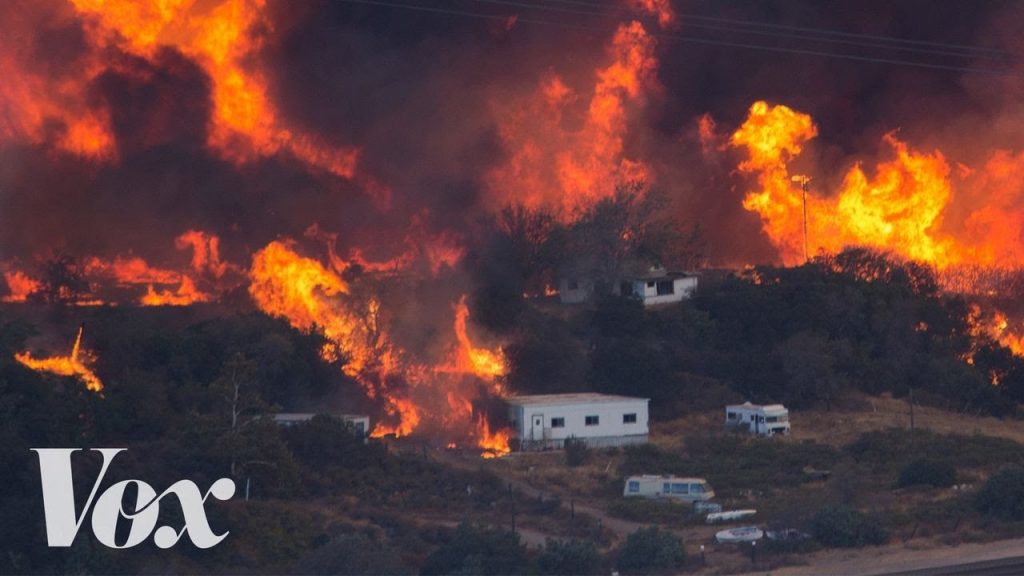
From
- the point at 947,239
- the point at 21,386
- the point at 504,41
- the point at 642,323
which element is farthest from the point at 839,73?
the point at 21,386

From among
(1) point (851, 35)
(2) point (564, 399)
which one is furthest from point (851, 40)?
(2) point (564, 399)

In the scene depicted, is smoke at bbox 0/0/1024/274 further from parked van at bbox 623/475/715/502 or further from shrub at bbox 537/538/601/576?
shrub at bbox 537/538/601/576

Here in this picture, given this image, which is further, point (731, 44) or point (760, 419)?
point (731, 44)

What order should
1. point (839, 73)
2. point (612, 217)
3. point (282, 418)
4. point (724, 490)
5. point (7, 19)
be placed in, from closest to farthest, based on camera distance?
point (724, 490) < point (282, 418) < point (7, 19) < point (612, 217) < point (839, 73)

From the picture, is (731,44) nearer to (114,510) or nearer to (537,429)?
(537,429)

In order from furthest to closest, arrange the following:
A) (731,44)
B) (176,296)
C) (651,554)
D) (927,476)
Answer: (731,44), (176,296), (927,476), (651,554)

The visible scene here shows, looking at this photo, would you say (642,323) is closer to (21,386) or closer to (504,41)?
(504,41)

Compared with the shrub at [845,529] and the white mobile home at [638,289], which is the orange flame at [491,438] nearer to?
the white mobile home at [638,289]
